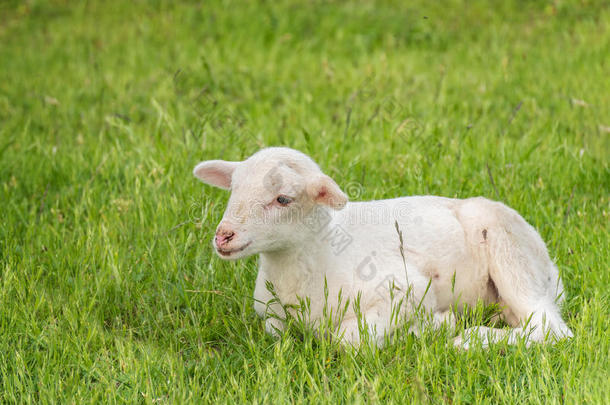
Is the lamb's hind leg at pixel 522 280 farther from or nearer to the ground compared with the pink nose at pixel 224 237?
nearer to the ground

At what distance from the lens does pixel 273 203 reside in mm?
3400

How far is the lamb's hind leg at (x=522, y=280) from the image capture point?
144 inches

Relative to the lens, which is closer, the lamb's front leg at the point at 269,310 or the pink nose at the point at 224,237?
the pink nose at the point at 224,237

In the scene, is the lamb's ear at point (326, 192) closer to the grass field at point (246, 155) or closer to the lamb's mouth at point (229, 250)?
the lamb's mouth at point (229, 250)

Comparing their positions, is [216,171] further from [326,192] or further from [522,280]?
[522,280]

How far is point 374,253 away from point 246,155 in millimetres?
2140

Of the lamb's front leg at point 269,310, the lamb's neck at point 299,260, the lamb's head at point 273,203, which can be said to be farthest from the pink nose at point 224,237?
the lamb's front leg at point 269,310

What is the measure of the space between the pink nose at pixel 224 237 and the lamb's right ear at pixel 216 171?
1.75 feet

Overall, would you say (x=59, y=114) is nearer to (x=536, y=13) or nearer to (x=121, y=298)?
(x=121, y=298)

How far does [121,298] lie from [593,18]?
7.43m

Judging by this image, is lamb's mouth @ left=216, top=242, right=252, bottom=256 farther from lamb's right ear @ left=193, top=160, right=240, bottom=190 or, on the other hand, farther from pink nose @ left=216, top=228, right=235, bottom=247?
lamb's right ear @ left=193, top=160, right=240, bottom=190

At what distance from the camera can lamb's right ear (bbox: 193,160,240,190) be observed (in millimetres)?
3760

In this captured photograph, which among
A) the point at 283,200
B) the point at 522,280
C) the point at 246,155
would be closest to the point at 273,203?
the point at 283,200

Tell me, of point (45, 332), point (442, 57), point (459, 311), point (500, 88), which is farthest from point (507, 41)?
point (45, 332)
